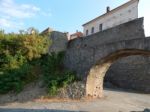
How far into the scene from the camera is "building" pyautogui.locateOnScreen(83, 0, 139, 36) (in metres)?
33.0

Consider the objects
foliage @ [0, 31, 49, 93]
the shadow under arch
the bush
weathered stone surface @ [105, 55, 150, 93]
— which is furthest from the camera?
weathered stone surface @ [105, 55, 150, 93]

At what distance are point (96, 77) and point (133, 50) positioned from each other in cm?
345

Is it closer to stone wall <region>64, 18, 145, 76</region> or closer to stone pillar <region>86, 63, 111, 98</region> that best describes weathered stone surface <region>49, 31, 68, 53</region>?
stone wall <region>64, 18, 145, 76</region>

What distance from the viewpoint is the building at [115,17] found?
3300cm

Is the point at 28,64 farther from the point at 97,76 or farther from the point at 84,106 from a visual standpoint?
the point at 84,106

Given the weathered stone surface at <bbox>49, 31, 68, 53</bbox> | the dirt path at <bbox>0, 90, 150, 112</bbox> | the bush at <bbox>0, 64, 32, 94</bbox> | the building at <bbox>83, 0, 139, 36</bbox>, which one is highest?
the building at <bbox>83, 0, 139, 36</bbox>

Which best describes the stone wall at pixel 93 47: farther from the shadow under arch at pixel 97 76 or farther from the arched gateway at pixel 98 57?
the shadow under arch at pixel 97 76

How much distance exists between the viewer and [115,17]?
36531 millimetres

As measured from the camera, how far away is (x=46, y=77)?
16.6 metres

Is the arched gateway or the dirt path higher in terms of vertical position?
the arched gateway

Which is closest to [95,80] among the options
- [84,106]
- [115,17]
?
[84,106]

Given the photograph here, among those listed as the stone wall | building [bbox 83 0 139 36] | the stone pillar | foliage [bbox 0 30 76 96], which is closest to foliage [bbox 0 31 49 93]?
foliage [bbox 0 30 76 96]

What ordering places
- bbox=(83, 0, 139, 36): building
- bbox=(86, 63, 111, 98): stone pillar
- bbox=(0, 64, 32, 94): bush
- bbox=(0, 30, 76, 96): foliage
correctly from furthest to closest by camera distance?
1. bbox=(83, 0, 139, 36): building
2. bbox=(0, 64, 32, 94): bush
3. bbox=(0, 30, 76, 96): foliage
4. bbox=(86, 63, 111, 98): stone pillar

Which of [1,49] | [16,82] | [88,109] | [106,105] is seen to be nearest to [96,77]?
[106,105]
